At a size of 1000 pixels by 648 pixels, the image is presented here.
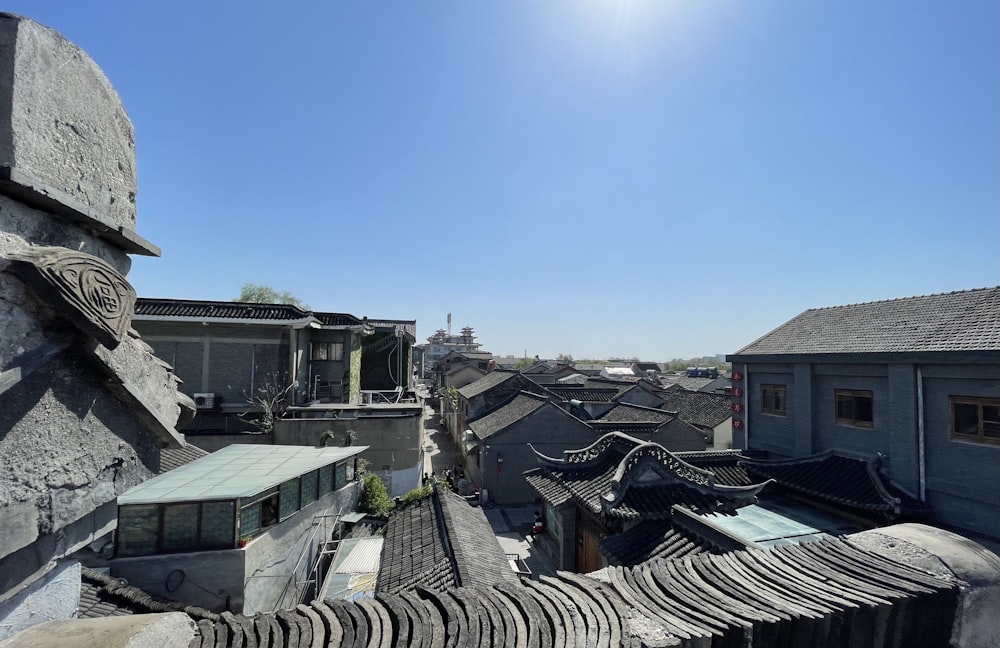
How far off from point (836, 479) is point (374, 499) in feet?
51.1

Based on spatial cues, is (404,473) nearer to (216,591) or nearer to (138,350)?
(216,591)

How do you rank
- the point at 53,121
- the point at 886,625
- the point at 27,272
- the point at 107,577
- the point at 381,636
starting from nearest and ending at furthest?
the point at 27,272, the point at 53,121, the point at 381,636, the point at 886,625, the point at 107,577

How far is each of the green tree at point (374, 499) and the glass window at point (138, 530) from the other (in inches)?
309

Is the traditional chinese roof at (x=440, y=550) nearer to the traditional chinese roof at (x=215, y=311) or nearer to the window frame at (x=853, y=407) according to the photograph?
the window frame at (x=853, y=407)

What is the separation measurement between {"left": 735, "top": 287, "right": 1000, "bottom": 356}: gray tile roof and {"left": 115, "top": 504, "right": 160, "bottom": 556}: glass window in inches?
748

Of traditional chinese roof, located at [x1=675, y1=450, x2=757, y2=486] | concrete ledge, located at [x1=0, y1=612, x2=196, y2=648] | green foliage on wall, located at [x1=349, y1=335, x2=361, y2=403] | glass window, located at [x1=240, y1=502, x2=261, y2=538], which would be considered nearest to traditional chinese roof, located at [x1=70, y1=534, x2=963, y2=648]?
concrete ledge, located at [x1=0, y1=612, x2=196, y2=648]

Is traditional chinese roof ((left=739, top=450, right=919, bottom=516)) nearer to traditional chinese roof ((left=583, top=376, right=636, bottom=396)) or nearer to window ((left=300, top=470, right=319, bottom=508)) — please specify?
window ((left=300, top=470, right=319, bottom=508))

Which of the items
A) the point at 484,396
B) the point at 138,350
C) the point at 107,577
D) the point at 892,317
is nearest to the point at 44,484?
the point at 138,350

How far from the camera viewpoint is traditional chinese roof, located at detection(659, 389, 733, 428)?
29.9 m

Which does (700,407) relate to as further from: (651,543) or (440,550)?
(440,550)

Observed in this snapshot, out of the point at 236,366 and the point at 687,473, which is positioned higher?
the point at 236,366

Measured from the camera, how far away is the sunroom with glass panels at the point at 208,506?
375 inches

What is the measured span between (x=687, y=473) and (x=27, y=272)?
13113 mm

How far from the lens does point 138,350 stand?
3.13 meters
